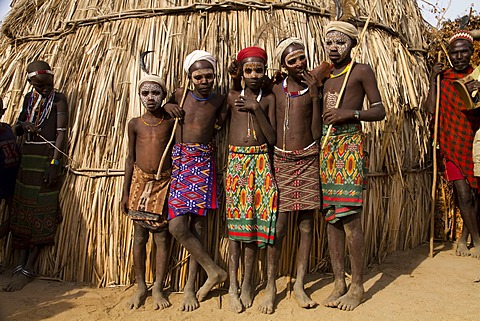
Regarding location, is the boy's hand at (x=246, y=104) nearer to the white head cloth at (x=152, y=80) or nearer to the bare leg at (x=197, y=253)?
the white head cloth at (x=152, y=80)

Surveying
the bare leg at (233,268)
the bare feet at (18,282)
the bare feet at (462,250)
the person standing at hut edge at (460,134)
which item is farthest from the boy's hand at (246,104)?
the bare feet at (462,250)

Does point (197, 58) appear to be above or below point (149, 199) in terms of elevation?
above

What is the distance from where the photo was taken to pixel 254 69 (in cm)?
334

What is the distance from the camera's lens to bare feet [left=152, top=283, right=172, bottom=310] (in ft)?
11.0

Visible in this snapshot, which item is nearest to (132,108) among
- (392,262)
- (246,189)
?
(246,189)

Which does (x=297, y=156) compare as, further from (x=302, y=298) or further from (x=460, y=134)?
(x=460, y=134)

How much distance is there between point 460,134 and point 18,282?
4313 mm

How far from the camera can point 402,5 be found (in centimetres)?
501

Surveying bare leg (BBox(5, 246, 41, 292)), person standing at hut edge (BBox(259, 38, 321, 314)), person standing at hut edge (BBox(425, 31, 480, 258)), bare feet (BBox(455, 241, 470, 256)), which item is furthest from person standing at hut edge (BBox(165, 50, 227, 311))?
bare feet (BBox(455, 241, 470, 256))

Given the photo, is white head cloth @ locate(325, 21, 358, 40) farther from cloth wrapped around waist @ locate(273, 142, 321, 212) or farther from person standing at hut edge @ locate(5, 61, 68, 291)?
person standing at hut edge @ locate(5, 61, 68, 291)

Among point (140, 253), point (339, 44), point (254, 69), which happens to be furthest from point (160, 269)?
point (339, 44)

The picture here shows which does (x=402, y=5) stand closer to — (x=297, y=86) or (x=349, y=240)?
(x=297, y=86)

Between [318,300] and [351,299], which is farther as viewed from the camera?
[318,300]

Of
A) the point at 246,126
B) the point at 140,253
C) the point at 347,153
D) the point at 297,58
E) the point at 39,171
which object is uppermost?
the point at 297,58
